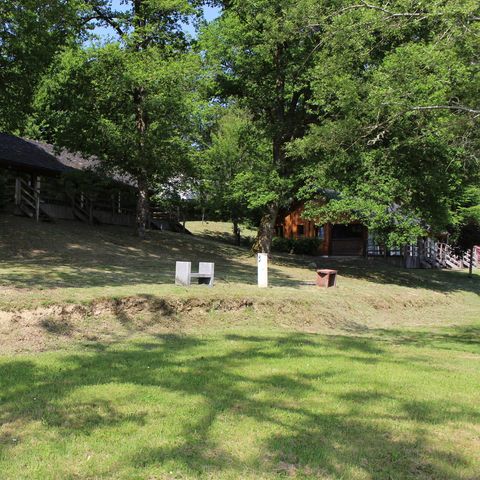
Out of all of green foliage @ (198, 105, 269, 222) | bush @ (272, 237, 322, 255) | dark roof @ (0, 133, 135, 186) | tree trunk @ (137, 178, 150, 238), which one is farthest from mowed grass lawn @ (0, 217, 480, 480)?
bush @ (272, 237, 322, 255)

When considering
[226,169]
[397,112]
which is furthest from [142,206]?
[397,112]

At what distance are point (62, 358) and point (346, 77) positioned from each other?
42.9 ft

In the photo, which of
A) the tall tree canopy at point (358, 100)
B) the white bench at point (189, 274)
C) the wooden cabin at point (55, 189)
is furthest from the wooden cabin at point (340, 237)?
the white bench at point (189, 274)

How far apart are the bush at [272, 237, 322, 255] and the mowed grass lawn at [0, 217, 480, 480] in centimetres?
2101

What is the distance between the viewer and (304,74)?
21078mm

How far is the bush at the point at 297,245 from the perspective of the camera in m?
35.6

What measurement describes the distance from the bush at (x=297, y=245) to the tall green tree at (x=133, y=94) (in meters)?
12.5

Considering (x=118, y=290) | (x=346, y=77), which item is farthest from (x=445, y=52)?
(x=118, y=290)

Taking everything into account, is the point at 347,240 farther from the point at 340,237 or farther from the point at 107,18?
the point at 107,18

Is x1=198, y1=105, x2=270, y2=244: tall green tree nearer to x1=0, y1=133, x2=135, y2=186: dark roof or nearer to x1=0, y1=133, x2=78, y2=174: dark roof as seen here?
x1=0, y1=133, x2=135, y2=186: dark roof

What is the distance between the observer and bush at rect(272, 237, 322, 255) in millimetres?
35562

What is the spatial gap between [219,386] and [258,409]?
0.91m

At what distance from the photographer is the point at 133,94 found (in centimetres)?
2439

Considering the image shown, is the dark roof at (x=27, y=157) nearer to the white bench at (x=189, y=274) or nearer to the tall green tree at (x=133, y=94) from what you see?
the tall green tree at (x=133, y=94)
